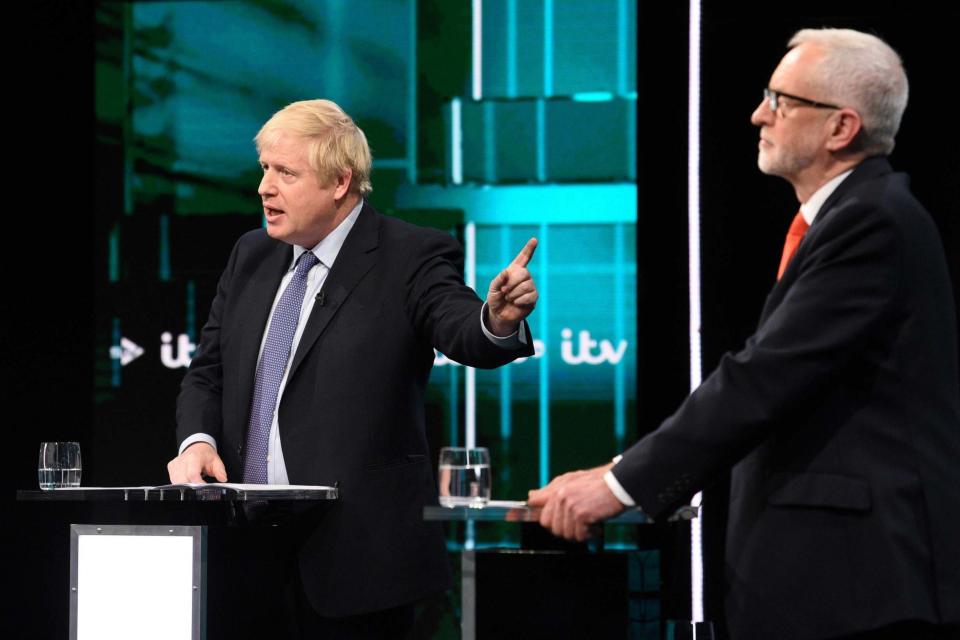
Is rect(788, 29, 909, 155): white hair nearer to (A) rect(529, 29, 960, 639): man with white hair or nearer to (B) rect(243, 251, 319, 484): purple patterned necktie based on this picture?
(A) rect(529, 29, 960, 639): man with white hair

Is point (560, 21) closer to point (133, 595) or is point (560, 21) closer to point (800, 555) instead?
point (133, 595)

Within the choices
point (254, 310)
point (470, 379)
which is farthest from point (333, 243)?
point (470, 379)

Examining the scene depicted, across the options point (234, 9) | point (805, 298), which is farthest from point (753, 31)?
point (805, 298)

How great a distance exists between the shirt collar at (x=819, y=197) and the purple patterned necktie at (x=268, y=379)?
1.25 m

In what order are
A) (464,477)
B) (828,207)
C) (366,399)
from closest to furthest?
(828,207) → (464,477) → (366,399)

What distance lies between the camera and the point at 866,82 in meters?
2.00

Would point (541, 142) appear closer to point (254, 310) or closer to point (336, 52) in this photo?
point (336, 52)

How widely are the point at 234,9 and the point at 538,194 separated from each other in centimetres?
131

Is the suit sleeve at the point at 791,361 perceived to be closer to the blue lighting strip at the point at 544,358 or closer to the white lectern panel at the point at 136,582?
the white lectern panel at the point at 136,582

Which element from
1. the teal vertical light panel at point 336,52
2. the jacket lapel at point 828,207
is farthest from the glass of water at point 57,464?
the teal vertical light panel at point 336,52

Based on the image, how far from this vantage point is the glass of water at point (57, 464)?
8.96ft

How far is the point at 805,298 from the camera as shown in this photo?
1.87 m

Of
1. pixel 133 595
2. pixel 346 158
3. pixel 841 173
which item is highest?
pixel 346 158

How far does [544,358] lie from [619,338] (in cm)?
26
